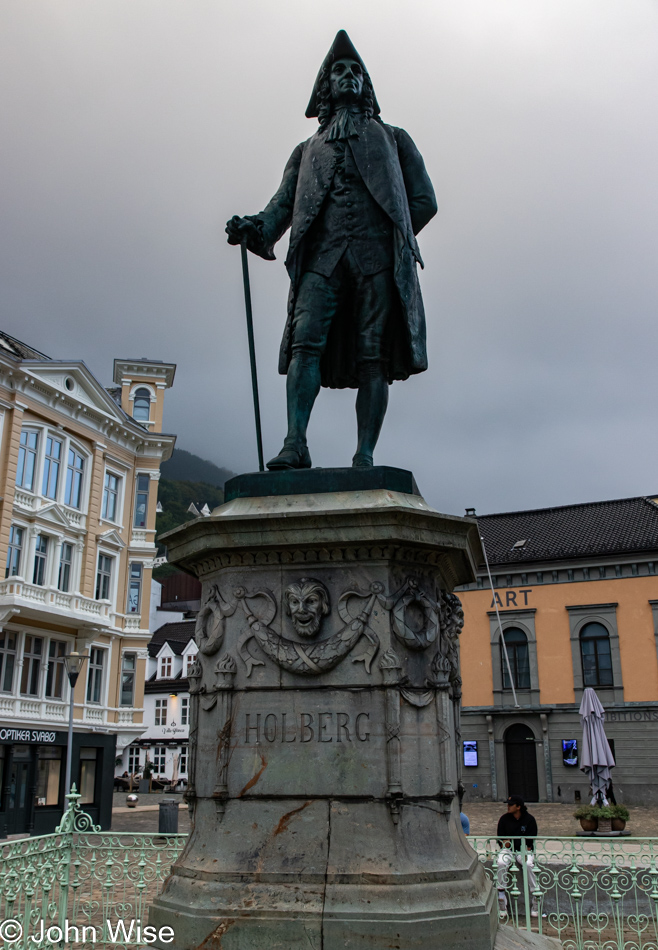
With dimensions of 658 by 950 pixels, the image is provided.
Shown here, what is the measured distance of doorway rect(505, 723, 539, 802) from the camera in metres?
33.1

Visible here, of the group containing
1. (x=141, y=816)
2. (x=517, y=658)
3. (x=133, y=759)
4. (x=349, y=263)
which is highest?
(x=349, y=263)

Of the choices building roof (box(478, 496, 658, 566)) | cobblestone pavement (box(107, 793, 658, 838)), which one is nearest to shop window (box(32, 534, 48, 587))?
cobblestone pavement (box(107, 793, 658, 838))

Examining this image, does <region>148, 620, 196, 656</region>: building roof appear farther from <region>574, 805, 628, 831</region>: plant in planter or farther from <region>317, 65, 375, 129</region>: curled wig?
<region>317, 65, 375, 129</region>: curled wig

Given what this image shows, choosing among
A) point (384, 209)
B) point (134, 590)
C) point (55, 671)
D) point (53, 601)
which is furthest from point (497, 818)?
point (384, 209)

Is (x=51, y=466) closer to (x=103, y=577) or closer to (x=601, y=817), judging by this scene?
(x=103, y=577)

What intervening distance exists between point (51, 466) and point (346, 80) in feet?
75.5

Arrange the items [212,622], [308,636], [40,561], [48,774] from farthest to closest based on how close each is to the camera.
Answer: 1. [40,561]
2. [48,774]
3. [212,622]
4. [308,636]

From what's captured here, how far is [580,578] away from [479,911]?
3227 cm

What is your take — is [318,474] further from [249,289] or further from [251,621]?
[249,289]

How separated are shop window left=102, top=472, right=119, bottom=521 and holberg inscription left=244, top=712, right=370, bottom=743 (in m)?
25.8

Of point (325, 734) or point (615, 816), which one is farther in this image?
point (615, 816)

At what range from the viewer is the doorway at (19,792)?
76.5 feet

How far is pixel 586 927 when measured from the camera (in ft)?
28.9

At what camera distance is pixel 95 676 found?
28328 mm
